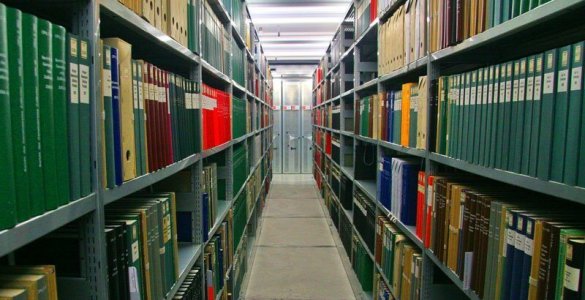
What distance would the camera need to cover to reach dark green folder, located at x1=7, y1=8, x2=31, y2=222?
0.57m

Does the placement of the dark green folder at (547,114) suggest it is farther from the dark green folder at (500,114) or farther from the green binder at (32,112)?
the green binder at (32,112)

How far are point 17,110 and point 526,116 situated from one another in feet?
3.48

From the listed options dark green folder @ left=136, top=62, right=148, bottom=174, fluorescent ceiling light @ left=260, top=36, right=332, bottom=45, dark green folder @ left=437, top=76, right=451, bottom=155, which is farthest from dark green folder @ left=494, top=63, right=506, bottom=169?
fluorescent ceiling light @ left=260, top=36, right=332, bottom=45

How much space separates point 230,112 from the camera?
2547 millimetres

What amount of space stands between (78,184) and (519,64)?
1.05 m

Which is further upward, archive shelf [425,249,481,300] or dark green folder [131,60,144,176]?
dark green folder [131,60,144,176]

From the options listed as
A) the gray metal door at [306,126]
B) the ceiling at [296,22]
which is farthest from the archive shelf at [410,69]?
the gray metal door at [306,126]

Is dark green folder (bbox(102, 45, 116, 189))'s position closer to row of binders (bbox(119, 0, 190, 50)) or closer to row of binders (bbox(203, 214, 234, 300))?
row of binders (bbox(119, 0, 190, 50))

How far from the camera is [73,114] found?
0.73 metres

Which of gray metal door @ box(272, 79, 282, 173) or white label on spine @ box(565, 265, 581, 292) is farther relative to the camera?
gray metal door @ box(272, 79, 282, 173)

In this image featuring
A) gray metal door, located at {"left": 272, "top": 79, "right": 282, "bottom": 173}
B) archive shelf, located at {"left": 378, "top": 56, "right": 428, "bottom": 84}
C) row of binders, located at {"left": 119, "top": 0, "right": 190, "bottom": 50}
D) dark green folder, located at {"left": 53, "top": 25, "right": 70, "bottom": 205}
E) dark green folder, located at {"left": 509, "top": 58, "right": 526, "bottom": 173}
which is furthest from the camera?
gray metal door, located at {"left": 272, "top": 79, "right": 282, "bottom": 173}

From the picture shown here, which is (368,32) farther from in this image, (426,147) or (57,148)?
(57,148)

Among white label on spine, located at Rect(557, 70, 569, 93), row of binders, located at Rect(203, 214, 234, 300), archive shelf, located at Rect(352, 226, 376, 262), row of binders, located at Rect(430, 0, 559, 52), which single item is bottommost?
archive shelf, located at Rect(352, 226, 376, 262)

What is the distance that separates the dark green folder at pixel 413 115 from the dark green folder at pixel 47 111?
1.45 m
